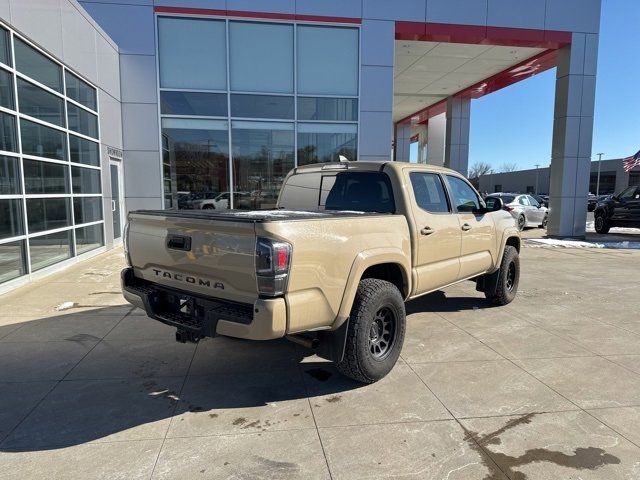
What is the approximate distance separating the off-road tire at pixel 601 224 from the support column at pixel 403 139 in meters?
14.1

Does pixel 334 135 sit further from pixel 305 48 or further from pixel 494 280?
pixel 494 280

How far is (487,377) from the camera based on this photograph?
389cm

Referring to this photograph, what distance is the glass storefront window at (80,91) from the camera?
9.35m

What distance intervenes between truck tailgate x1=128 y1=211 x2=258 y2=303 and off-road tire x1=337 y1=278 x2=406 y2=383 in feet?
3.14

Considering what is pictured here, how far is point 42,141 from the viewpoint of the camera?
8180mm

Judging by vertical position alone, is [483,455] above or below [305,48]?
below

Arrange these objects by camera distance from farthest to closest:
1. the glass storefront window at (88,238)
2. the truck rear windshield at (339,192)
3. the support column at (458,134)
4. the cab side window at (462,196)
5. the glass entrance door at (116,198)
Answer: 1. the support column at (458,134)
2. the glass entrance door at (116,198)
3. the glass storefront window at (88,238)
4. the cab side window at (462,196)
5. the truck rear windshield at (339,192)

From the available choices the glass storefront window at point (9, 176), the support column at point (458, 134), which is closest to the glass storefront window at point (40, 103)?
the glass storefront window at point (9, 176)

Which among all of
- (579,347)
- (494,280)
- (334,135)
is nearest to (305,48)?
(334,135)

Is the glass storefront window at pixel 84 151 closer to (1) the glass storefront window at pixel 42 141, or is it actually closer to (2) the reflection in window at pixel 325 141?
(1) the glass storefront window at pixel 42 141

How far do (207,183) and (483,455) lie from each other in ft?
36.1

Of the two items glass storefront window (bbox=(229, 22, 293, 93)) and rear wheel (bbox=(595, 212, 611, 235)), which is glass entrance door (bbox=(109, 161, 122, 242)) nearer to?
glass storefront window (bbox=(229, 22, 293, 93))

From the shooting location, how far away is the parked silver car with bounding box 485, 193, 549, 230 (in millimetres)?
17797

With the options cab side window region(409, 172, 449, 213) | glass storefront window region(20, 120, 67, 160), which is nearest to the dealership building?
glass storefront window region(20, 120, 67, 160)
